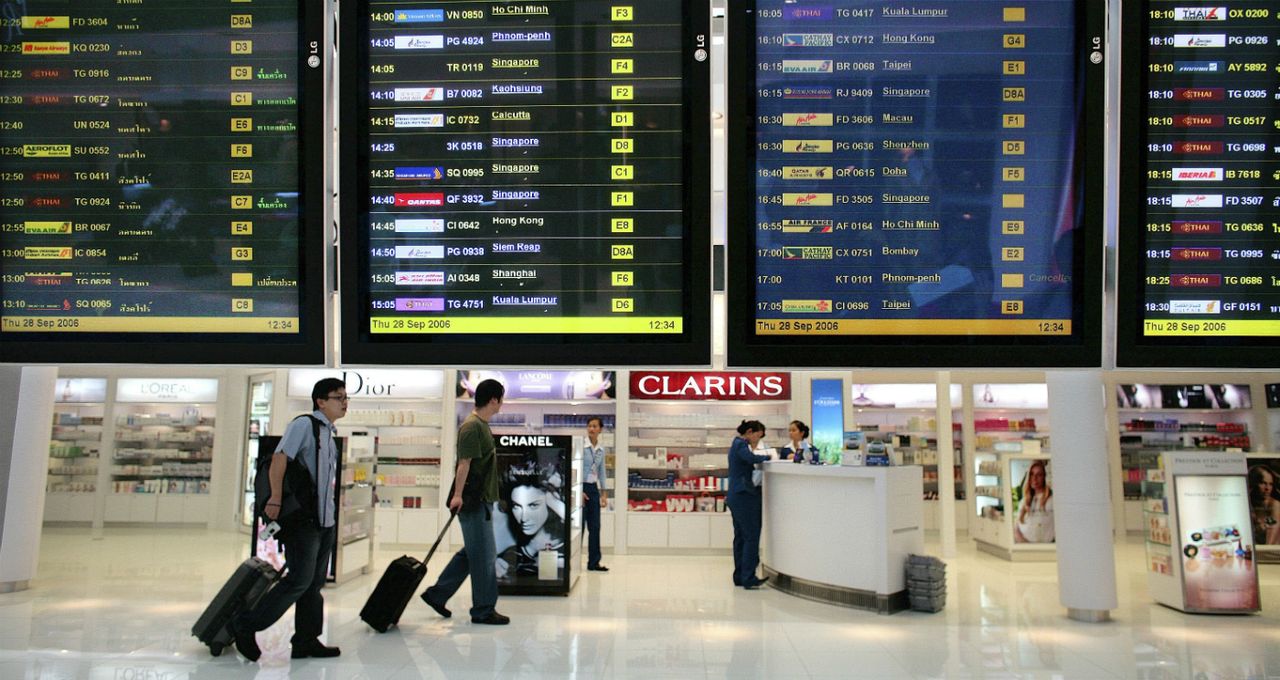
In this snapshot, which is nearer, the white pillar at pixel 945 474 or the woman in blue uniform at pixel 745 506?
the woman in blue uniform at pixel 745 506

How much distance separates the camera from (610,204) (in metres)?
3.53

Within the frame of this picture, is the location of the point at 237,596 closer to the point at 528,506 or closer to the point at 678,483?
the point at 528,506

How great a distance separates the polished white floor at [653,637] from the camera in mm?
5469

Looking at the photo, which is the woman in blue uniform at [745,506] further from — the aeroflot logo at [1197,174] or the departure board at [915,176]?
the aeroflot logo at [1197,174]

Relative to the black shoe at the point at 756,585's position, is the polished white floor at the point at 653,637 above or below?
above

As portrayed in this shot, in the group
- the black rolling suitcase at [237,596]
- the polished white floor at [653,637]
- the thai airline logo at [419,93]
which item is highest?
the thai airline logo at [419,93]

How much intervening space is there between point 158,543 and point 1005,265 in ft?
38.1

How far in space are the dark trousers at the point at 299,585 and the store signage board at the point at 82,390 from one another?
10868mm

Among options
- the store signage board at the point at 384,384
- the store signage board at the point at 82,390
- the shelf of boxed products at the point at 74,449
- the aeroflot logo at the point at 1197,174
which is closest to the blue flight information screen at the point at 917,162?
the aeroflot logo at the point at 1197,174

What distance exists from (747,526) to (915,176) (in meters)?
6.11

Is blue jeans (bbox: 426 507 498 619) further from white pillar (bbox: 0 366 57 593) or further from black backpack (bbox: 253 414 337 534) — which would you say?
white pillar (bbox: 0 366 57 593)

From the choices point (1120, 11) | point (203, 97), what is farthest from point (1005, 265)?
point (203, 97)

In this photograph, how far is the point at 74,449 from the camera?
14.5 meters

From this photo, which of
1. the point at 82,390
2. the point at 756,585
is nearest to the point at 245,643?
the point at 756,585
